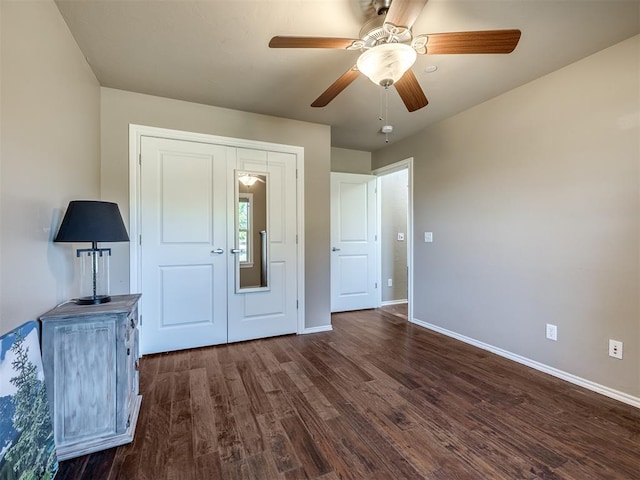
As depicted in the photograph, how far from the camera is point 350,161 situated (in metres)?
4.59

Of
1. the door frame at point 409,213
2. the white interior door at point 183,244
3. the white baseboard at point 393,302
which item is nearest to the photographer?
the white interior door at point 183,244

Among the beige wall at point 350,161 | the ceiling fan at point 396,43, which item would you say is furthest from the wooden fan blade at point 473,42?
the beige wall at point 350,161

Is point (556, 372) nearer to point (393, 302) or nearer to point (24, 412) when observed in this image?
point (393, 302)

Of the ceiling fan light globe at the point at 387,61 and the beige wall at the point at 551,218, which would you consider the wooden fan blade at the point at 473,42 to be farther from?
the beige wall at the point at 551,218

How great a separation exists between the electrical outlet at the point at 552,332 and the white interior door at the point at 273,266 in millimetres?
2388

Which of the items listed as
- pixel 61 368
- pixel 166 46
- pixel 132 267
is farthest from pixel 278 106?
pixel 61 368

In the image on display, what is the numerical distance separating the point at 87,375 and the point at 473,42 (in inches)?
104

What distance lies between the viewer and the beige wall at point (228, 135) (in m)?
2.65

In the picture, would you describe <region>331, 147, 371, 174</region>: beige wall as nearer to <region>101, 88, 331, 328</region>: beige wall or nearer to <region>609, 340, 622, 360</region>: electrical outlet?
<region>101, 88, 331, 328</region>: beige wall

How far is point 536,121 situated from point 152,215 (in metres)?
3.53

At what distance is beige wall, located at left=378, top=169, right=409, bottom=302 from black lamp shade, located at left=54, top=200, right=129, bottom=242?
370cm

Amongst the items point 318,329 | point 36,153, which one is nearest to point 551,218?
point 318,329

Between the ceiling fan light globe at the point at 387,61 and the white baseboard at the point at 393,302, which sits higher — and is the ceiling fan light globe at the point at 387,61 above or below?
above

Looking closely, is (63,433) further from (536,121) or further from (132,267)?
(536,121)
